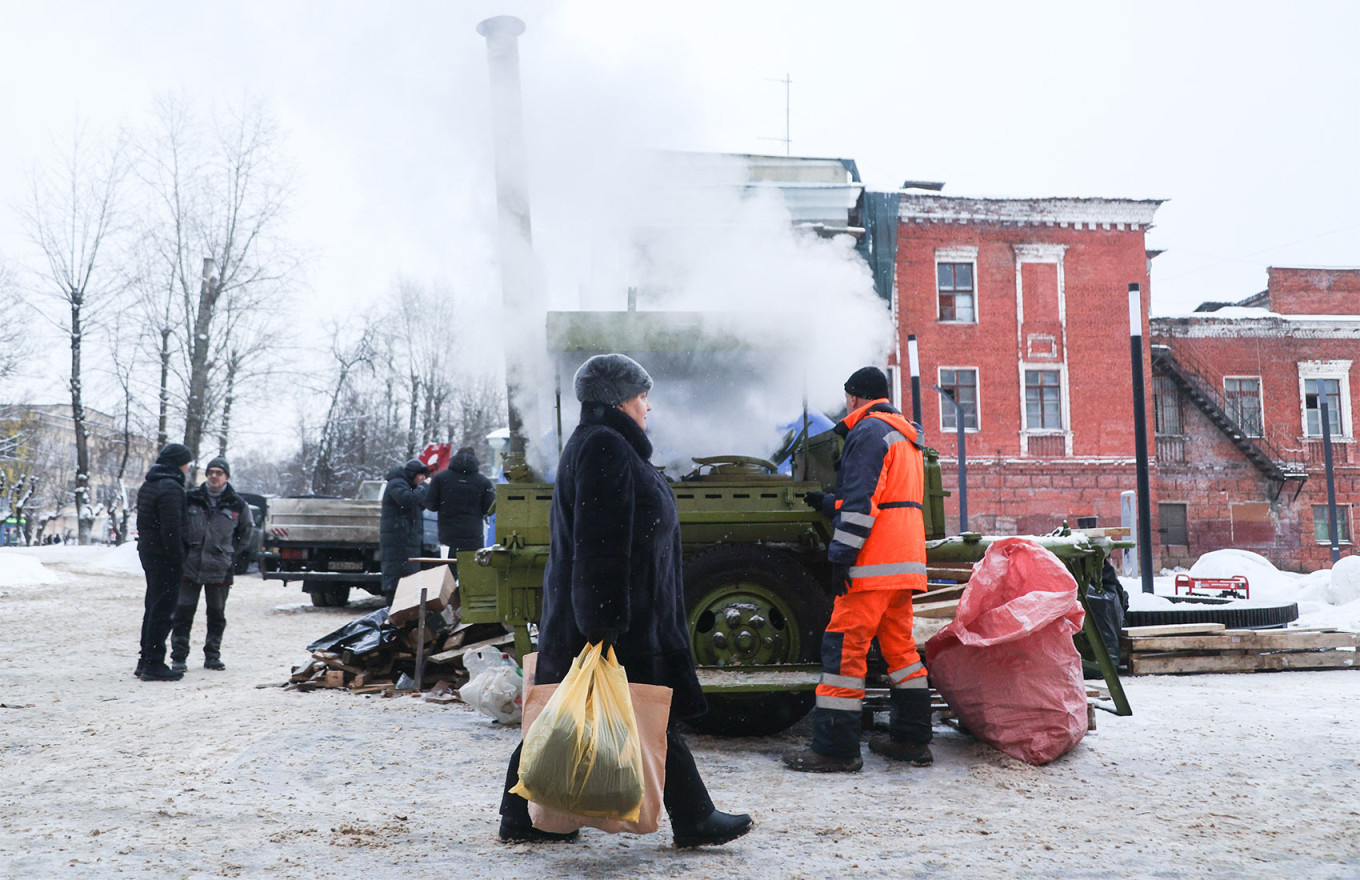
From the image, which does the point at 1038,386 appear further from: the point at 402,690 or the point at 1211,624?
the point at 402,690

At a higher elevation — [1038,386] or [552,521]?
[1038,386]

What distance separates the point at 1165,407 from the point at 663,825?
1140 inches

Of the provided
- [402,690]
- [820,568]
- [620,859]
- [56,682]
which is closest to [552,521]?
[620,859]

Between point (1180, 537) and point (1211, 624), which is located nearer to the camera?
point (1211, 624)

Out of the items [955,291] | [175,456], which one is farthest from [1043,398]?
[175,456]

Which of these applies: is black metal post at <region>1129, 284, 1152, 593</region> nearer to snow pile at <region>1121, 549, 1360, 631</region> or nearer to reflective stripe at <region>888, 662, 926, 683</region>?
snow pile at <region>1121, 549, 1360, 631</region>

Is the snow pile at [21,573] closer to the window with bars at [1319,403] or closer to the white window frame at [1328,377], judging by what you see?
the white window frame at [1328,377]

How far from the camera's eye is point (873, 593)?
14.6 feet

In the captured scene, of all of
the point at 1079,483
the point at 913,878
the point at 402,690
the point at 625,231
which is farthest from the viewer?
the point at 1079,483

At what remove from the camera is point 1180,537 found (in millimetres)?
28328

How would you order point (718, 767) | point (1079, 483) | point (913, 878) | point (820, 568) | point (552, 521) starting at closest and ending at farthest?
point (913, 878) < point (552, 521) < point (718, 767) < point (820, 568) < point (1079, 483)

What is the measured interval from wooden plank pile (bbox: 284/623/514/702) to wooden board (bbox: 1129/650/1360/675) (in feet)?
16.3

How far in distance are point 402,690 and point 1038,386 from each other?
79.3ft

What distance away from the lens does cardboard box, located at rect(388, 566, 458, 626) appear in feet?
22.8
